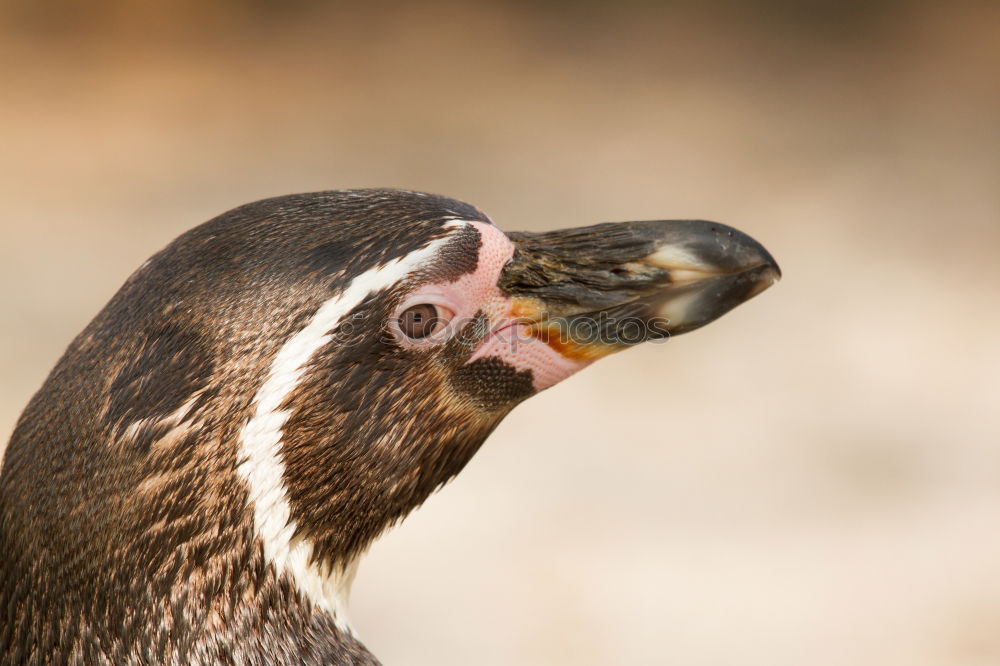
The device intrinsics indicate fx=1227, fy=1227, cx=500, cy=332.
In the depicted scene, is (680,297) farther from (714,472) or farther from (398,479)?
(714,472)

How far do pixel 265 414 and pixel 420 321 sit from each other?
0.21 m

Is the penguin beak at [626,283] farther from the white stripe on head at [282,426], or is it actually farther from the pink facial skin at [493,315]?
the white stripe on head at [282,426]

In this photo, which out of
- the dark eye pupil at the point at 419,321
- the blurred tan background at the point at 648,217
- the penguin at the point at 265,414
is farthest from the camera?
the blurred tan background at the point at 648,217

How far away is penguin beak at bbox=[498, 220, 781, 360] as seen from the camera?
146 cm

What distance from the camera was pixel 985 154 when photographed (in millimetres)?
5664

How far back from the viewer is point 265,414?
125cm

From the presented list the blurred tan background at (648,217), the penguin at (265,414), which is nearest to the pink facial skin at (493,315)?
the penguin at (265,414)

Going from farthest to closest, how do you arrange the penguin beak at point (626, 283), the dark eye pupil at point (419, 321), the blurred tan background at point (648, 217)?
1. the blurred tan background at point (648, 217)
2. the penguin beak at point (626, 283)
3. the dark eye pupil at point (419, 321)

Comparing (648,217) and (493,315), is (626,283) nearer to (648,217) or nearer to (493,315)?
(493,315)

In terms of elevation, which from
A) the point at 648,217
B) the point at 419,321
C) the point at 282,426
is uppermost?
the point at 648,217

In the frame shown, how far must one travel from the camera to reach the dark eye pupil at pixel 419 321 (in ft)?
4.42

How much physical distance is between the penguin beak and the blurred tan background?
200 cm

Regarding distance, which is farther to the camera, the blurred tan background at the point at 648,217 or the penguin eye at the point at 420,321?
the blurred tan background at the point at 648,217

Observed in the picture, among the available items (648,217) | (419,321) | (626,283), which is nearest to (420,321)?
(419,321)
